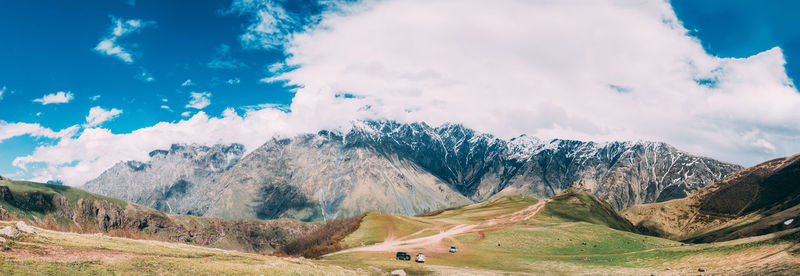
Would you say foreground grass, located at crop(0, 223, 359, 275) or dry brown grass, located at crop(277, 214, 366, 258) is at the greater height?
foreground grass, located at crop(0, 223, 359, 275)

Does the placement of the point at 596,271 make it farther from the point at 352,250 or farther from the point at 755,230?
the point at 755,230

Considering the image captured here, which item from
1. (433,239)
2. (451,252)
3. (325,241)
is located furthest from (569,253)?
(325,241)

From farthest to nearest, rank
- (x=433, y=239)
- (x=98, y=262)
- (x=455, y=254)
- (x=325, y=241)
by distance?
(x=325, y=241) < (x=433, y=239) < (x=455, y=254) < (x=98, y=262)

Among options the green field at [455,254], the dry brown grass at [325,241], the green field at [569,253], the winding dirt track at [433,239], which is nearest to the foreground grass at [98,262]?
the green field at [455,254]

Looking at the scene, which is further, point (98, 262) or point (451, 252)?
point (451, 252)

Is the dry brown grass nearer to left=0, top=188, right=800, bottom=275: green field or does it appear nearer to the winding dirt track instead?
left=0, top=188, right=800, bottom=275: green field

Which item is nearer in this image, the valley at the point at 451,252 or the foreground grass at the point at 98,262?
the foreground grass at the point at 98,262

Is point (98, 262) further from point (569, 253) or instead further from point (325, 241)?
point (569, 253)

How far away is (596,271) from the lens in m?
66.6

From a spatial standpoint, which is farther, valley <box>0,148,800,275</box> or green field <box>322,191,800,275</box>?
green field <box>322,191,800,275</box>

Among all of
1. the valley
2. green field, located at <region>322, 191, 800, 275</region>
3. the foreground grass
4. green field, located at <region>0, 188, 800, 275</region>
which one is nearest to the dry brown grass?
the valley

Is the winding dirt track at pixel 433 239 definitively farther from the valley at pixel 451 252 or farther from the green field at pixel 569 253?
the green field at pixel 569 253

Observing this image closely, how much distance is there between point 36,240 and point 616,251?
103 meters

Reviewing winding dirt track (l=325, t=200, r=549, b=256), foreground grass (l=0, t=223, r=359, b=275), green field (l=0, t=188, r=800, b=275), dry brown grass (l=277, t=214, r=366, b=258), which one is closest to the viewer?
foreground grass (l=0, t=223, r=359, b=275)
